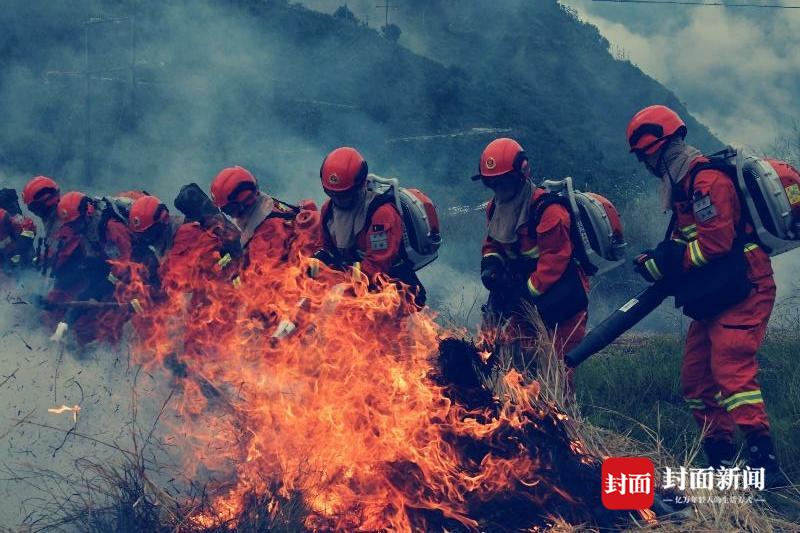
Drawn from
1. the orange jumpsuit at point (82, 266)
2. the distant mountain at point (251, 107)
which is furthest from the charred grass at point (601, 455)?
the distant mountain at point (251, 107)

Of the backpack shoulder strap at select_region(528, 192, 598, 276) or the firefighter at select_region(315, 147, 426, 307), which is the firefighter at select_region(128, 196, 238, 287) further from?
the backpack shoulder strap at select_region(528, 192, 598, 276)

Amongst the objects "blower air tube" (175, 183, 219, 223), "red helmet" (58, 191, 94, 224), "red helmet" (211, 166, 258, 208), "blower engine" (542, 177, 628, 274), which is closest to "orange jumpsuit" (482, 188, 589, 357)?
"blower engine" (542, 177, 628, 274)

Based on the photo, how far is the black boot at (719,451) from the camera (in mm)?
4305

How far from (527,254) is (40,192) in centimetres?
535

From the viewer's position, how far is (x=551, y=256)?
4.65 meters

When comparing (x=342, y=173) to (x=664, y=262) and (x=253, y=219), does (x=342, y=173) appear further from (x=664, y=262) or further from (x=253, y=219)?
(x=664, y=262)

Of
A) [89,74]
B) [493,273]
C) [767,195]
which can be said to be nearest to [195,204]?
[493,273]

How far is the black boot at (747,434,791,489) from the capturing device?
3.95 metres

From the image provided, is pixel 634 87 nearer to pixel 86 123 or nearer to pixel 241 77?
pixel 241 77

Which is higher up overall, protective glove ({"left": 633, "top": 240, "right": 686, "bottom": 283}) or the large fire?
protective glove ({"left": 633, "top": 240, "right": 686, "bottom": 283})

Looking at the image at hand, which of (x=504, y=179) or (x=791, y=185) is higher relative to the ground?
(x=504, y=179)

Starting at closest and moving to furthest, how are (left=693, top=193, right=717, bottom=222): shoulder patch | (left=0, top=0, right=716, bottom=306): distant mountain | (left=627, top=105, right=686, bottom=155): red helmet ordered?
(left=693, top=193, right=717, bottom=222): shoulder patch
(left=627, top=105, right=686, bottom=155): red helmet
(left=0, top=0, right=716, bottom=306): distant mountain

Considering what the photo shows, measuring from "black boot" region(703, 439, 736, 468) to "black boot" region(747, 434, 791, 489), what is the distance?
304 millimetres

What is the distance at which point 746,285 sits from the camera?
4.09m
